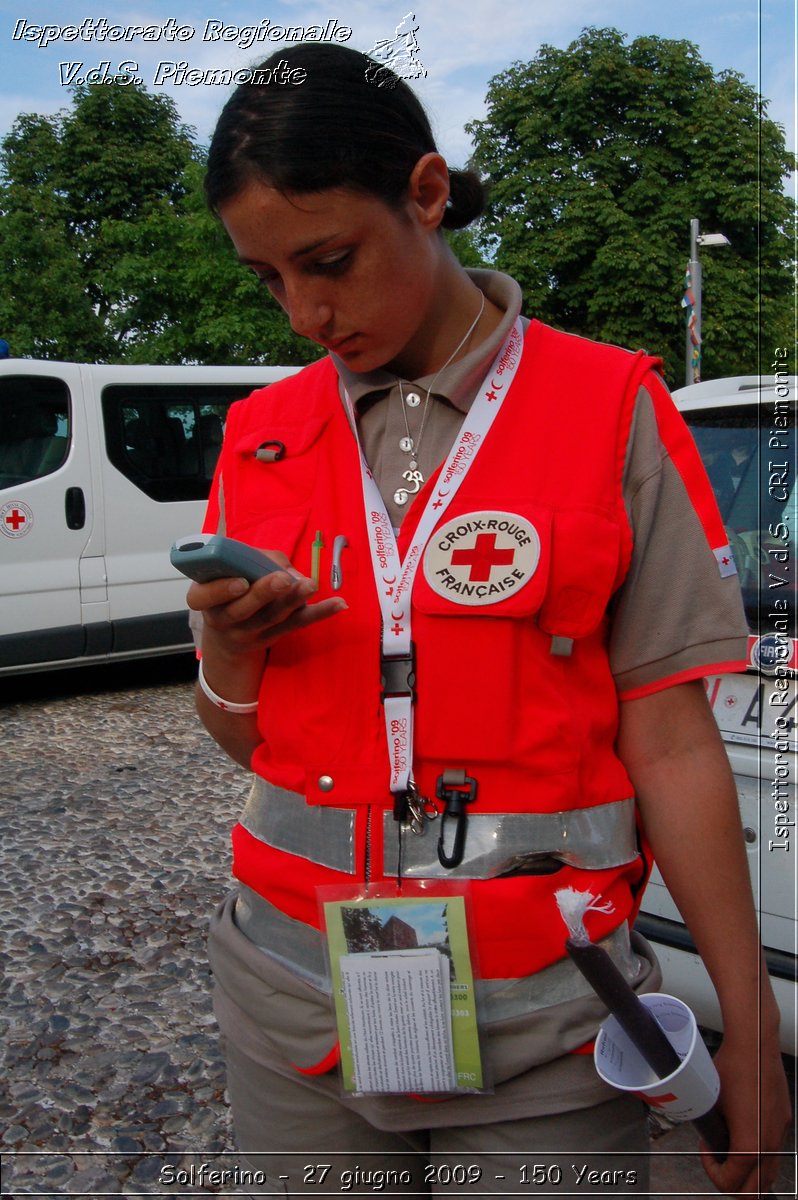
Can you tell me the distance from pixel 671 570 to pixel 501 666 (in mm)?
247

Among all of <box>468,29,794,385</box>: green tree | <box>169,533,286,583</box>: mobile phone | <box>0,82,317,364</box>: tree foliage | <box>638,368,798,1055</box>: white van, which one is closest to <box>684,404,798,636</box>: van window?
<box>638,368,798,1055</box>: white van

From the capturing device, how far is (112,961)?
12.7 feet

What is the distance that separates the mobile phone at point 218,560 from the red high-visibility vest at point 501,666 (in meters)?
0.12

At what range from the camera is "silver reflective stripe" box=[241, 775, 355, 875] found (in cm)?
132

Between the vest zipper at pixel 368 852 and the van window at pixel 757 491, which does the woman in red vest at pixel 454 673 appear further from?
the van window at pixel 757 491

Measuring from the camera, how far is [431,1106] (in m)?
1.31

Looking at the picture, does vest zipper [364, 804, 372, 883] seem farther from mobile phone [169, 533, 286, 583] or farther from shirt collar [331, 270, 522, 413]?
shirt collar [331, 270, 522, 413]

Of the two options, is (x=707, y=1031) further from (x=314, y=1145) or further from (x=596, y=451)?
(x=596, y=451)

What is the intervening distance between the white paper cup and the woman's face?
2.79ft

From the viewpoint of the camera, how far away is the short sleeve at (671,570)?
134 cm

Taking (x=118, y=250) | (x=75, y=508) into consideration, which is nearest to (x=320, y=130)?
(x=75, y=508)
